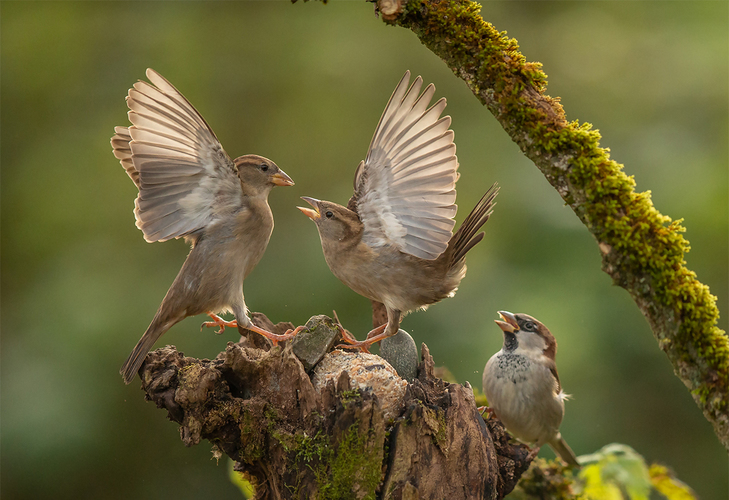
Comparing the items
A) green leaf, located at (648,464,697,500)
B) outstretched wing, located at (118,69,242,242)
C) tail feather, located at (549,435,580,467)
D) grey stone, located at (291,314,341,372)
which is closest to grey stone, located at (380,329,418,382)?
grey stone, located at (291,314,341,372)

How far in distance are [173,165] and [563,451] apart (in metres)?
3.68

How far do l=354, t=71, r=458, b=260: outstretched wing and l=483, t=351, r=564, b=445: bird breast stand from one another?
1.36 meters

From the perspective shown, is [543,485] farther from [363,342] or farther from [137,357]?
[137,357]

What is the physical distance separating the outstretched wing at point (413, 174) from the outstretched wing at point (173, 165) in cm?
90

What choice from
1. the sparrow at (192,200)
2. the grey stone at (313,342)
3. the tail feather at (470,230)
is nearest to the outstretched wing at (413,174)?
the tail feather at (470,230)

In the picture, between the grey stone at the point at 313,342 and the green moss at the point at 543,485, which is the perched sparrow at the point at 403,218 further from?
the green moss at the point at 543,485

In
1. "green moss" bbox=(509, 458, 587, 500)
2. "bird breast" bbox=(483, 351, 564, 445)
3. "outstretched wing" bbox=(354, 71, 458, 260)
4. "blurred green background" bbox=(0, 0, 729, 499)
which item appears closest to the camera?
"outstretched wing" bbox=(354, 71, 458, 260)

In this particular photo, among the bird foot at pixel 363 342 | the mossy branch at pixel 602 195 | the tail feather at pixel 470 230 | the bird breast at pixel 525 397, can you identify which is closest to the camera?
the mossy branch at pixel 602 195

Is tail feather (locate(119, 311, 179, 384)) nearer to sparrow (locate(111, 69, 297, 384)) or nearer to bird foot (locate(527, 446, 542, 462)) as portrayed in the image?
sparrow (locate(111, 69, 297, 384))

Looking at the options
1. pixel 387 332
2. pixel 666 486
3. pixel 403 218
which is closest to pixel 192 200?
pixel 403 218

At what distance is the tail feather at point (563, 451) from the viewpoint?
Result: 509cm

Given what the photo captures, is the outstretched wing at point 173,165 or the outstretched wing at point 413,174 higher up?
the outstretched wing at point 413,174

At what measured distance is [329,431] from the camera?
3.29m

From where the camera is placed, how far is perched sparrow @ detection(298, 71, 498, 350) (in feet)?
12.8
